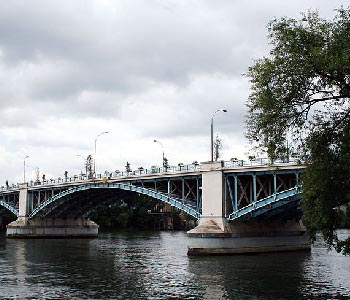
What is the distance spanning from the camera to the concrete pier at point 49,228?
100250 mm

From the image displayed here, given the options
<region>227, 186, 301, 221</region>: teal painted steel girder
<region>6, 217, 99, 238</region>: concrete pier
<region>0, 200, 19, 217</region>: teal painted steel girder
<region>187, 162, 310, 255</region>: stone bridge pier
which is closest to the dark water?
<region>187, 162, 310, 255</region>: stone bridge pier

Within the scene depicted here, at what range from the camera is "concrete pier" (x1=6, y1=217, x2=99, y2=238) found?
10025cm

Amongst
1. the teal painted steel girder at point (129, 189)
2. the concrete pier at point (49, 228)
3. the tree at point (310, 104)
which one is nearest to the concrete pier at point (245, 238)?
the teal painted steel girder at point (129, 189)

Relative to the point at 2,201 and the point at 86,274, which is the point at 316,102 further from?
the point at 2,201

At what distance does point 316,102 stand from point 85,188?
213ft

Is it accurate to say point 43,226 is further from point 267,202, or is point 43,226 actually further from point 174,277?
point 174,277

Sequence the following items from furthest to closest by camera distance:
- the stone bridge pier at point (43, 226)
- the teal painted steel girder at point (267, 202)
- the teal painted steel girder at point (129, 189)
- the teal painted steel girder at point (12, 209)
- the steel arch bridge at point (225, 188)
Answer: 1. the teal painted steel girder at point (12, 209)
2. the stone bridge pier at point (43, 226)
3. the teal painted steel girder at point (129, 189)
4. the steel arch bridge at point (225, 188)
5. the teal painted steel girder at point (267, 202)

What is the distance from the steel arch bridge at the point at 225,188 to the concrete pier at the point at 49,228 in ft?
28.2

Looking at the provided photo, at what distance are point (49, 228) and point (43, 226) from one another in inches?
47.6

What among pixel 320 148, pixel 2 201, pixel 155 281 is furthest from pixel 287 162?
pixel 2 201

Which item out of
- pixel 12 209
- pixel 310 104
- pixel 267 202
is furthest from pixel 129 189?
pixel 310 104

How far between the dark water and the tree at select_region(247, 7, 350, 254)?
8.03 meters

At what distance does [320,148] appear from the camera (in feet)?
83.5

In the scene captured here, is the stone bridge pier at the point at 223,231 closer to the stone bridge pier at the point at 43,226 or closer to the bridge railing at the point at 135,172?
the bridge railing at the point at 135,172
